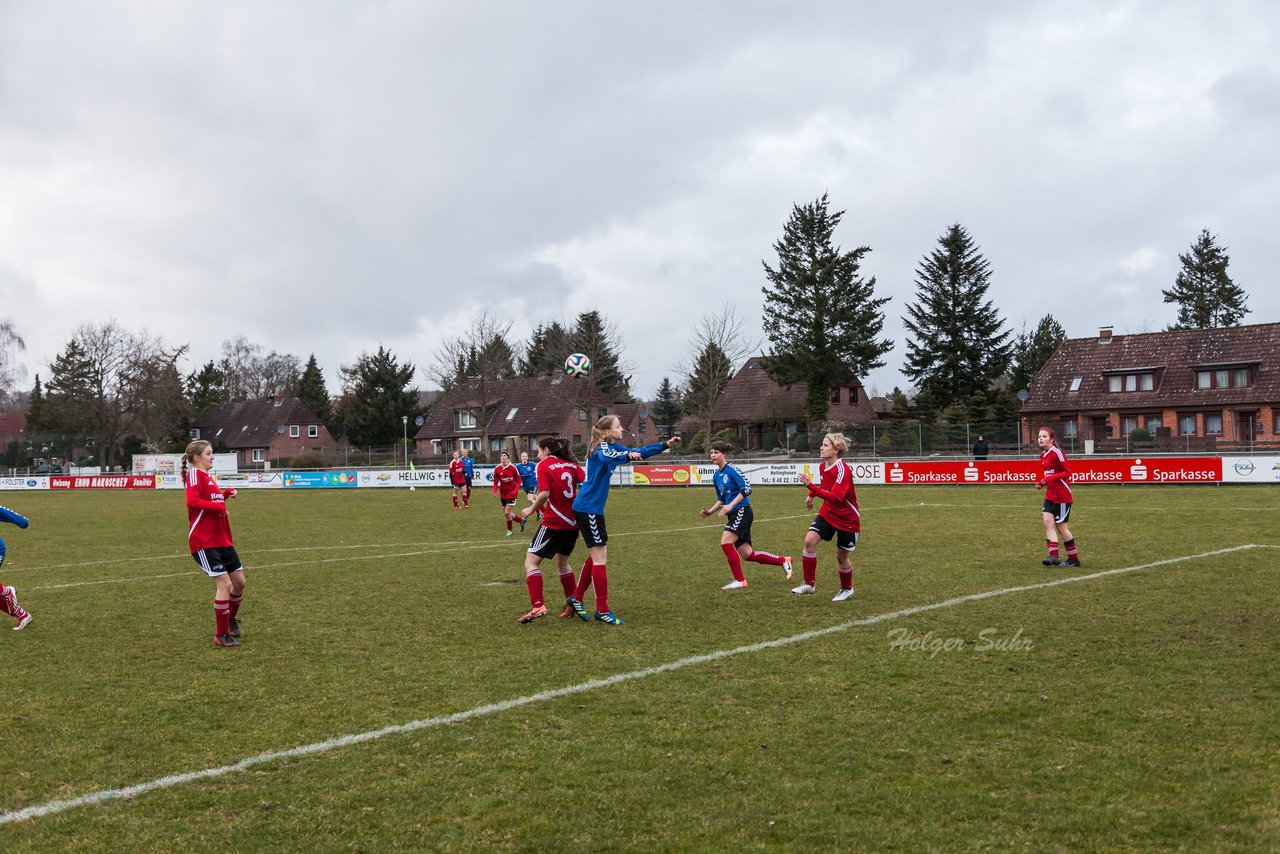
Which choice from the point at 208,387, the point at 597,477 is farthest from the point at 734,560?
the point at 208,387

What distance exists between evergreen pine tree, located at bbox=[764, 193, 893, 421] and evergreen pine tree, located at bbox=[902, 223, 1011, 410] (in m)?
3.55

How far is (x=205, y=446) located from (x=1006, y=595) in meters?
8.38

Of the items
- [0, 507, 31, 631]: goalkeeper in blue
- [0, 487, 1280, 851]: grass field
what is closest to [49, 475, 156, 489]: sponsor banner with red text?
[0, 487, 1280, 851]: grass field

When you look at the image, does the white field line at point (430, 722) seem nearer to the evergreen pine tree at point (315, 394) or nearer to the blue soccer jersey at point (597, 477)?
the blue soccer jersey at point (597, 477)

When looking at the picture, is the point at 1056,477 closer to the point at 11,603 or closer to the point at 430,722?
the point at 430,722

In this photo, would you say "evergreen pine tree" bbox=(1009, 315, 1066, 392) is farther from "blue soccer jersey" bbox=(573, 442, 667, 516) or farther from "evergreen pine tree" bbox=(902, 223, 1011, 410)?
"blue soccer jersey" bbox=(573, 442, 667, 516)

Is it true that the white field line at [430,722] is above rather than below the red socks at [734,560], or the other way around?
below

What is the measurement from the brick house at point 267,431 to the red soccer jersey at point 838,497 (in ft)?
288

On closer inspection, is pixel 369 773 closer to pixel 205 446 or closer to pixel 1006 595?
pixel 205 446

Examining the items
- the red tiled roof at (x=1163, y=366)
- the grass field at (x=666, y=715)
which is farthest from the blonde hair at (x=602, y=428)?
the red tiled roof at (x=1163, y=366)

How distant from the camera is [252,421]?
9788 cm

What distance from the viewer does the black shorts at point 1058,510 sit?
13.9 meters

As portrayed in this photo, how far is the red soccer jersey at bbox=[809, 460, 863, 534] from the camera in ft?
36.7

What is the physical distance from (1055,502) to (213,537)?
10.6m
